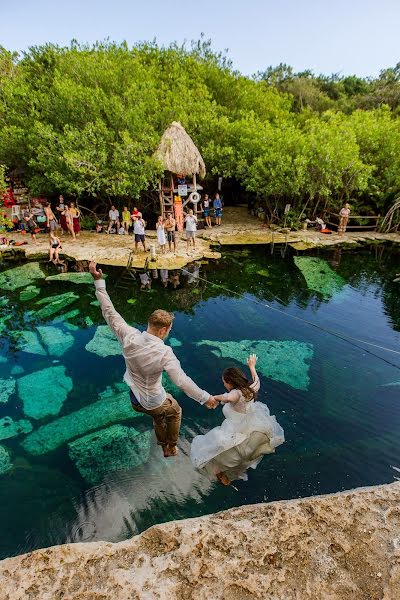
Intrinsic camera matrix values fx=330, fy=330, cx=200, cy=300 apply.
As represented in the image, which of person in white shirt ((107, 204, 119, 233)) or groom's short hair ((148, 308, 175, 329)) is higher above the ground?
groom's short hair ((148, 308, 175, 329))

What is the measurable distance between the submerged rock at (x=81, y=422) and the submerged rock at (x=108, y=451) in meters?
0.18

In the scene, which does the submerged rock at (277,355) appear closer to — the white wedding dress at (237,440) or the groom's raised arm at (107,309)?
the white wedding dress at (237,440)

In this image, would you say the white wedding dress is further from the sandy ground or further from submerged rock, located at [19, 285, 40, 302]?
the sandy ground

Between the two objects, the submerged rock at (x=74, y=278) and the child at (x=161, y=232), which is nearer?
the submerged rock at (x=74, y=278)

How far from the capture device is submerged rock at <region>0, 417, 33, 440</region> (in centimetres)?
491

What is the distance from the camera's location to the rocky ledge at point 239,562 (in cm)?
232

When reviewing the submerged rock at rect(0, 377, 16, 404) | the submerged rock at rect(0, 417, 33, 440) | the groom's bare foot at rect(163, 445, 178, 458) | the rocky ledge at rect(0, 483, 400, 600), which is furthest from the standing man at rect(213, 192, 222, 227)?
the rocky ledge at rect(0, 483, 400, 600)

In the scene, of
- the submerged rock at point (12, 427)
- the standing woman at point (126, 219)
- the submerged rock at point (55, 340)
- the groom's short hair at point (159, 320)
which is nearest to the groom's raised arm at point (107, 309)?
the groom's short hair at point (159, 320)

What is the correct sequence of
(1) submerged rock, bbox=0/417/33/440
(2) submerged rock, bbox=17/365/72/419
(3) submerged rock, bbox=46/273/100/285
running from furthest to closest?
(3) submerged rock, bbox=46/273/100/285
(2) submerged rock, bbox=17/365/72/419
(1) submerged rock, bbox=0/417/33/440

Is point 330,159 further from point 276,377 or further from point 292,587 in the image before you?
point 292,587

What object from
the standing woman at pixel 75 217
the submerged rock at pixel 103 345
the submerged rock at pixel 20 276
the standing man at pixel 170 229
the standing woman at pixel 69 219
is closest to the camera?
the submerged rock at pixel 103 345

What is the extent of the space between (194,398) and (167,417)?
0.91 m

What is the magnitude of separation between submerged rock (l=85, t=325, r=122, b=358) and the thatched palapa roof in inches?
386

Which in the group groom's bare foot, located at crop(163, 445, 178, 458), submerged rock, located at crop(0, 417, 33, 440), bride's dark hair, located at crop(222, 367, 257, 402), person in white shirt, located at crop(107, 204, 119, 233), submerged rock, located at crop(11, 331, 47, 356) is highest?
person in white shirt, located at crop(107, 204, 119, 233)
